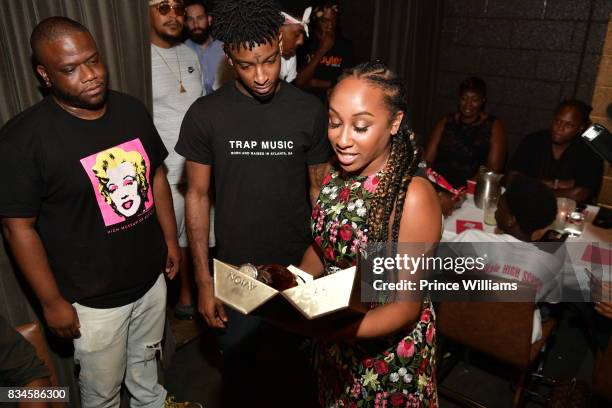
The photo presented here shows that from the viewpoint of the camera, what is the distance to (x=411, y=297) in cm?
123

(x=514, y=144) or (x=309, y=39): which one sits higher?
(x=309, y=39)

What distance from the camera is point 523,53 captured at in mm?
4238

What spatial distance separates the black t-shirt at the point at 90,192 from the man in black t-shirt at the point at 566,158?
248 centimetres

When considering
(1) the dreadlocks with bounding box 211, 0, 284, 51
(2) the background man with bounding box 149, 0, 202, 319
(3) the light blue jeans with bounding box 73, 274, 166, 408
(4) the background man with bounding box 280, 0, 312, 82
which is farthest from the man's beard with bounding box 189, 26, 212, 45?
(3) the light blue jeans with bounding box 73, 274, 166, 408

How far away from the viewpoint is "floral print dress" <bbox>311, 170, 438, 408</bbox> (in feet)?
4.47

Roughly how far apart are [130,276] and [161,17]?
1.49 meters

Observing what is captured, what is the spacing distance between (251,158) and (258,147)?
0.05 metres

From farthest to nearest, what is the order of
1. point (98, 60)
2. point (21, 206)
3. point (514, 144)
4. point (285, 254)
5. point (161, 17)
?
point (514, 144), point (161, 17), point (285, 254), point (98, 60), point (21, 206)

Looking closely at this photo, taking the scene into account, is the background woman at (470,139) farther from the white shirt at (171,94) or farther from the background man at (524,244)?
the white shirt at (171,94)

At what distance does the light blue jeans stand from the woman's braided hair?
1105 millimetres

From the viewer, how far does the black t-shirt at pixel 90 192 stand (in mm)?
1517

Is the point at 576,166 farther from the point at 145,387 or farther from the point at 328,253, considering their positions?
the point at 145,387

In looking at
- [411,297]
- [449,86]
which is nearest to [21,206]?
[411,297]

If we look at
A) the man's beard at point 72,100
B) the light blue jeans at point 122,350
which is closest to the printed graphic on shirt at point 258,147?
the man's beard at point 72,100
